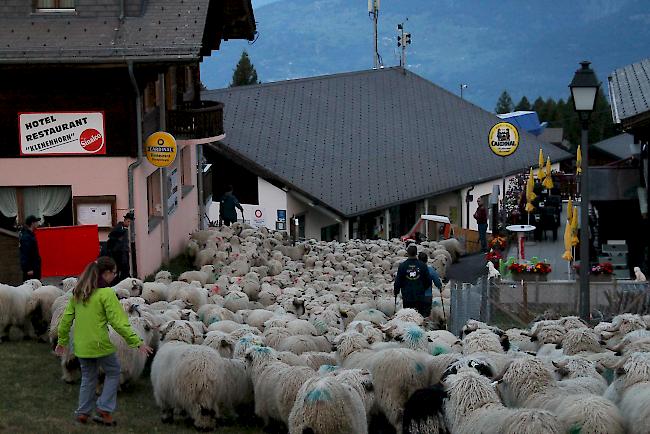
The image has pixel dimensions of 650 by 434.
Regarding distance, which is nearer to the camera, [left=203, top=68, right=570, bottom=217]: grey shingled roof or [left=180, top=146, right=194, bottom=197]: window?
[left=180, top=146, right=194, bottom=197]: window

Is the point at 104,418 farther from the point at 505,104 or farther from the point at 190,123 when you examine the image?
the point at 505,104

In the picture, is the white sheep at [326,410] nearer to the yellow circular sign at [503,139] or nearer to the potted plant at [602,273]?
the potted plant at [602,273]

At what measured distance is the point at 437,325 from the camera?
2055 centimetres

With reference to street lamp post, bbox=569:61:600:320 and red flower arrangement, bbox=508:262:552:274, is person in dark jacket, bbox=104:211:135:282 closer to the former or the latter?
red flower arrangement, bbox=508:262:552:274

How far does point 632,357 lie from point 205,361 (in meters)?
4.94

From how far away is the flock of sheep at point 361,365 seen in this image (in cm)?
1255

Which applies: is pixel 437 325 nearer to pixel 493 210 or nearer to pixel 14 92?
pixel 14 92

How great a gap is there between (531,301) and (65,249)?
9.15 meters

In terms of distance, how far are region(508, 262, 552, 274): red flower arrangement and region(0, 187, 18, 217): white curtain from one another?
10.7 m

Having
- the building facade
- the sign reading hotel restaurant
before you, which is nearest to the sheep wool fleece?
the building facade

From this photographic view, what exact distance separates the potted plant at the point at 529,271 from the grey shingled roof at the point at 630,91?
358 cm

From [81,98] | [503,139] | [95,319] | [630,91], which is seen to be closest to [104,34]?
[81,98]

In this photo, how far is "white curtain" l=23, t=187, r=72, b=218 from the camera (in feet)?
80.6

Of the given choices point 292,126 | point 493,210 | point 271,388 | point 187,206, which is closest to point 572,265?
point 493,210
